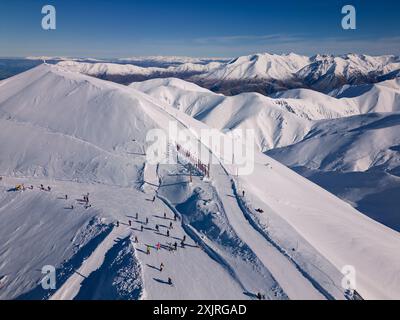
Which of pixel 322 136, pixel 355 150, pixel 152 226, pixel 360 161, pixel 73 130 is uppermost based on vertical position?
pixel 73 130

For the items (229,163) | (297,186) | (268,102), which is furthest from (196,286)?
(268,102)

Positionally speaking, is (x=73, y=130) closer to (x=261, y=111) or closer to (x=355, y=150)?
(x=355, y=150)

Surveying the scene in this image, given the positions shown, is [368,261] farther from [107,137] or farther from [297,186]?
[107,137]

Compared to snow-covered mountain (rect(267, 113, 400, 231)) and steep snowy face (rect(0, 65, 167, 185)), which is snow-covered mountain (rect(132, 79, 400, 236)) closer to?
snow-covered mountain (rect(267, 113, 400, 231))

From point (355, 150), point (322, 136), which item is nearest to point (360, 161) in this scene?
point (355, 150)

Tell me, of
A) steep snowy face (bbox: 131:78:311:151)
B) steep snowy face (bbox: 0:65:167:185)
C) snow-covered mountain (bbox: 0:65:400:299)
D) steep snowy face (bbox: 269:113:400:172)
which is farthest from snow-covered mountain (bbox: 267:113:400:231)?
steep snowy face (bbox: 0:65:167:185)
